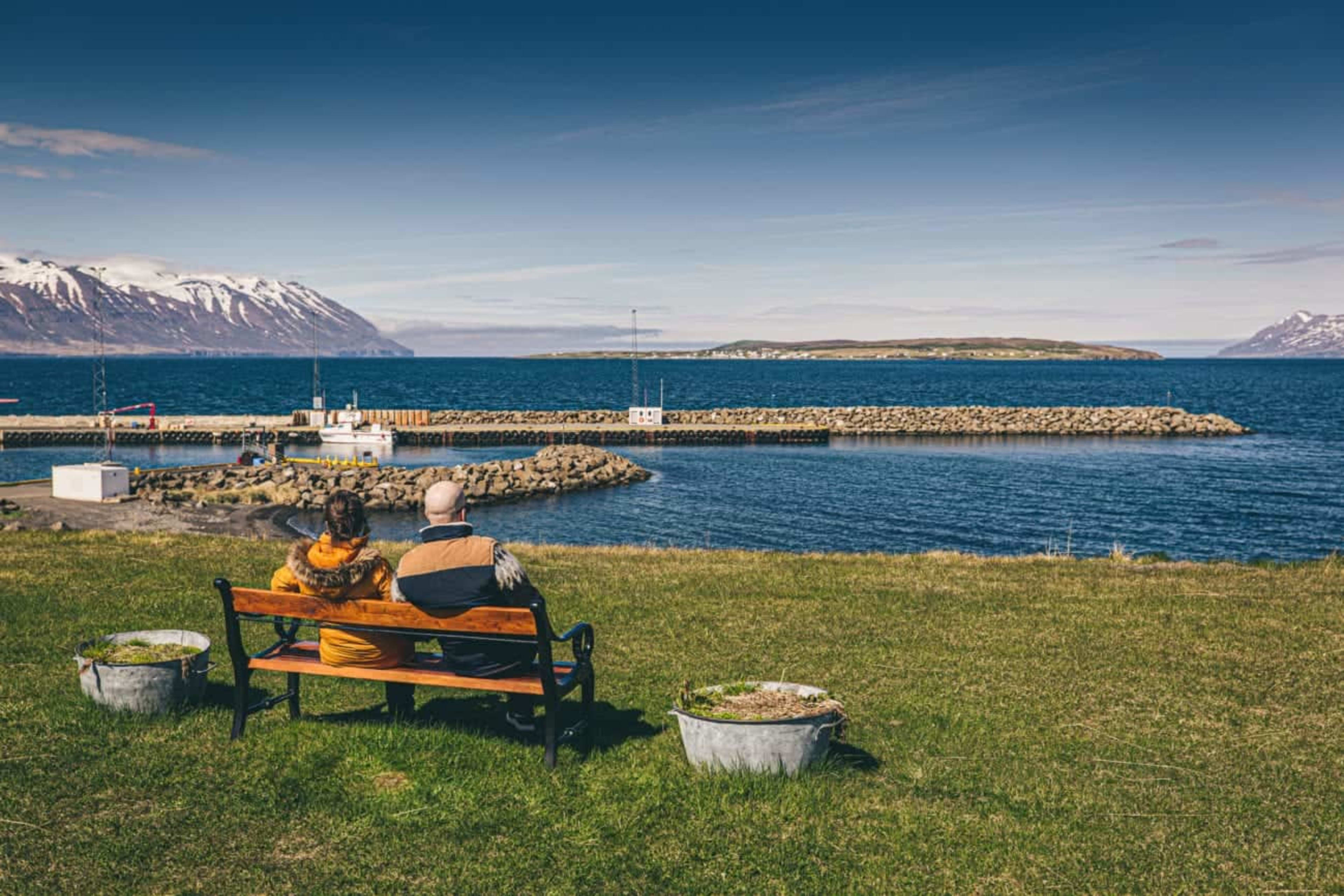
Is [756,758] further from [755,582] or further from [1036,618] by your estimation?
[755,582]

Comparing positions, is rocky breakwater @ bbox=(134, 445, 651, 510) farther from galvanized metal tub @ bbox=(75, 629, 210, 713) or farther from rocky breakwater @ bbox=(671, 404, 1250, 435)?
galvanized metal tub @ bbox=(75, 629, 210, 713)

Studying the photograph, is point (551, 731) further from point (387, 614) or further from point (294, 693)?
point (294, 693)

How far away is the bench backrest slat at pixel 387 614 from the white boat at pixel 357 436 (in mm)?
60521

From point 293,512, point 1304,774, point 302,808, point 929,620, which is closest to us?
point 302,808

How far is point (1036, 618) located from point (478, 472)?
38929 mm

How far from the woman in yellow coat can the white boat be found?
6052 centimetres

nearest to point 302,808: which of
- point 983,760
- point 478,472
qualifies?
point 983,760

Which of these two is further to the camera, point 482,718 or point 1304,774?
point 482,718

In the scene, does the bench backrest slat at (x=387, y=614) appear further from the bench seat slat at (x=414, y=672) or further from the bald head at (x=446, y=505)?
the bald head at (x=446, y=505)

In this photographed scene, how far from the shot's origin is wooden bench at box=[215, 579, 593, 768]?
22.5 ft

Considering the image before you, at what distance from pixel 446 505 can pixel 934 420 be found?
79954 millimetres

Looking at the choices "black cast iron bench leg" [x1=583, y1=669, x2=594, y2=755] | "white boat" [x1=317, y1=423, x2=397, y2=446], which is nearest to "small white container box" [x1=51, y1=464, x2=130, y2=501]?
"black cast iron bench leg" [x1=583, y1=669, x2=594, y2=755]

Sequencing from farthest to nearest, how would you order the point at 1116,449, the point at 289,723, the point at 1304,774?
the point at 1116,449 < the point at 289,723 < the point at 1304,774

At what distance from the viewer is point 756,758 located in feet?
21.7
